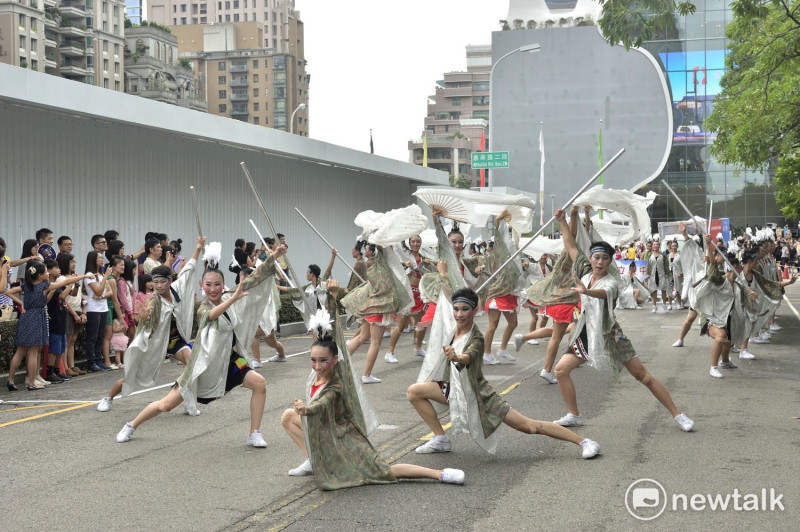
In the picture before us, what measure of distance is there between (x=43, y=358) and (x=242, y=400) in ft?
11.1

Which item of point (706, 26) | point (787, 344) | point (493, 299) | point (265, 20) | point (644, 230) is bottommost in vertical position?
point (787, 344)

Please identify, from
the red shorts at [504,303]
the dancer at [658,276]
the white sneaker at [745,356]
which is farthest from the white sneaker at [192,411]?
the dancer at [658,276]

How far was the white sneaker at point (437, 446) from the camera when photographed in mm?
7281

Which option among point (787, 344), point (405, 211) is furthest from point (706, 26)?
point (405, 211)

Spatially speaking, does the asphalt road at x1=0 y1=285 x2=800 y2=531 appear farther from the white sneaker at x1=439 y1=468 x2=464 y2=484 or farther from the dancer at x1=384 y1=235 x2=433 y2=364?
the dancer at x1=384 y1=235 x2=433 y2=364

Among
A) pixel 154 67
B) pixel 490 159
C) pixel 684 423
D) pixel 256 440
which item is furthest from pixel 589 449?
pixel 154 67

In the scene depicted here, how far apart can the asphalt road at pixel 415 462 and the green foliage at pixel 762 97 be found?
6853 millimetres

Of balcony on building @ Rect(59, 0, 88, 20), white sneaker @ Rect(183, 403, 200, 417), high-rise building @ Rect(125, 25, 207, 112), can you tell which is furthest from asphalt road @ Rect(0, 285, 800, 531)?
high-rise building @ Rect(125, 25, 207, 112)

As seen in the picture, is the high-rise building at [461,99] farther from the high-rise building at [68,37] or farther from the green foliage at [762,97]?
the green foliage at [762,97]

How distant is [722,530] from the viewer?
5355 millimetres

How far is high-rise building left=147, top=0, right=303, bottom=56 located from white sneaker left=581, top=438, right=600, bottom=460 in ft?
443

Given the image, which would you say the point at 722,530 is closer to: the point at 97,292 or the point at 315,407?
the point at 315,407

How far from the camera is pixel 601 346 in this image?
8.01 metres

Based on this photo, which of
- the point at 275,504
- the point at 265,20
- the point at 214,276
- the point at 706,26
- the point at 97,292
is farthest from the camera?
the point at 265,20
